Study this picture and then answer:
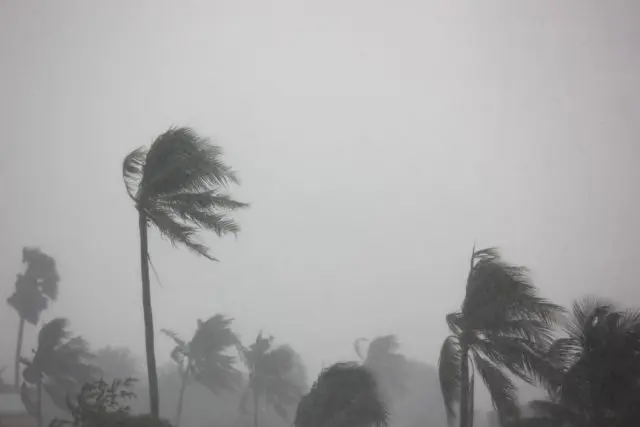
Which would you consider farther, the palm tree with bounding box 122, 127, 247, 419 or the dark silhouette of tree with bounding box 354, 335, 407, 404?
the dark silhouette of tree with bounding box 354, 335, 407, 404

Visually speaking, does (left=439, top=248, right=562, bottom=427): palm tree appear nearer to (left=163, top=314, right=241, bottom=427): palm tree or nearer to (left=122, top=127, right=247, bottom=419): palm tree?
(left=122, top=127, right=247, bottom=419): palm tree

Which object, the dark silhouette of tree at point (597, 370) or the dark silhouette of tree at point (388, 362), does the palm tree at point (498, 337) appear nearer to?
the dark silhouette of tree at point (597, 370)

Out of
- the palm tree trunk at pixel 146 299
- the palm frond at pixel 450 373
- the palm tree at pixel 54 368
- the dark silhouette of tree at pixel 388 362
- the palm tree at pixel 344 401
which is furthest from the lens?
the dark silhouette of tree at pixel 388 362

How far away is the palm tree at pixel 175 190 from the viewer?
1481cm

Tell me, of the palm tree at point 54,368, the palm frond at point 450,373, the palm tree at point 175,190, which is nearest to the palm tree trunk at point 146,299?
the palm tree at point 175,190

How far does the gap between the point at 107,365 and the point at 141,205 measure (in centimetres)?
4629

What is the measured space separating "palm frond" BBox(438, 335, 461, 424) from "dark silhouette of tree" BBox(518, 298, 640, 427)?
212cm

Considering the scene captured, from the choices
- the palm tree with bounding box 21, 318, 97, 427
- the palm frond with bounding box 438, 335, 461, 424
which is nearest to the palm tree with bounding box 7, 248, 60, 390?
the palm tree with bounding box 21, 318, 97, 427

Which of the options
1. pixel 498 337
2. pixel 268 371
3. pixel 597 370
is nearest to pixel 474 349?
pixel 498 337

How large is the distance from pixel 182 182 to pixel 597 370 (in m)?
12.1

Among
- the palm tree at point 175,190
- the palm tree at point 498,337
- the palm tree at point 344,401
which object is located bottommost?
the palm tree at point 344,401

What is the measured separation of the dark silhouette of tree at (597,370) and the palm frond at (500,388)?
1254 mm

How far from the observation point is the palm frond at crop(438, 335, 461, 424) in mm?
13359

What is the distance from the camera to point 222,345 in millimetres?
39188
